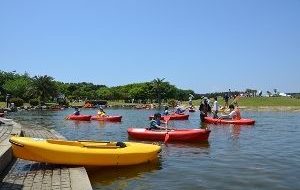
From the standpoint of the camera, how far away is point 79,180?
1150 centimetres

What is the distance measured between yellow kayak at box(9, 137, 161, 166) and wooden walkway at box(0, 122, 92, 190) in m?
0.36

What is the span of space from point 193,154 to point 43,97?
81.0 m

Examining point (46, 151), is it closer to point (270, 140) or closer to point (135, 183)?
point (135, 183)

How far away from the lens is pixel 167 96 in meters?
138

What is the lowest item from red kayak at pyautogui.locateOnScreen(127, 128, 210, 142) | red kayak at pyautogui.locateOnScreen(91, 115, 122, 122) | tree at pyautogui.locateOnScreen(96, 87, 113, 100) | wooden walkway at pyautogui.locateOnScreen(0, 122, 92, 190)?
wooden walkway at pyautogui.locateOnScreen(0, 122, 92, 190)

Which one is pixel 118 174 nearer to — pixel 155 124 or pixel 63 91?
pixel 155 124

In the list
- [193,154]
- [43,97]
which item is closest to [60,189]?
[193,154]

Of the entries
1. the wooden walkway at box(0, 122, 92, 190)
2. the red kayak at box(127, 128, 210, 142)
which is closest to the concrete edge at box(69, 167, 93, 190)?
the wooden walkway at box(0, 122, 92, 190)

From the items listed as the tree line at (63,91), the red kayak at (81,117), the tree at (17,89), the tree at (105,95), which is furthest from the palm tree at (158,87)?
the red kayak at (81,117)

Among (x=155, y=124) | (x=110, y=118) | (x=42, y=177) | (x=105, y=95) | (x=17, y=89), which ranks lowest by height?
(x=42, y=177)

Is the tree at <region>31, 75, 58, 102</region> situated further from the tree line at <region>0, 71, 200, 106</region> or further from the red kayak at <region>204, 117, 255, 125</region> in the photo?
the red kayak at <region>204, 117, 255, 125</region>

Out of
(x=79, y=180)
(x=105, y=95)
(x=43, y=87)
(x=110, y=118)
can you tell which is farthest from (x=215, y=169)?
(x=105, y=95)

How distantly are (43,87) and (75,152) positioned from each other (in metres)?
83.9

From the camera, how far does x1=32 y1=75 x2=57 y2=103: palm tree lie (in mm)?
94688
